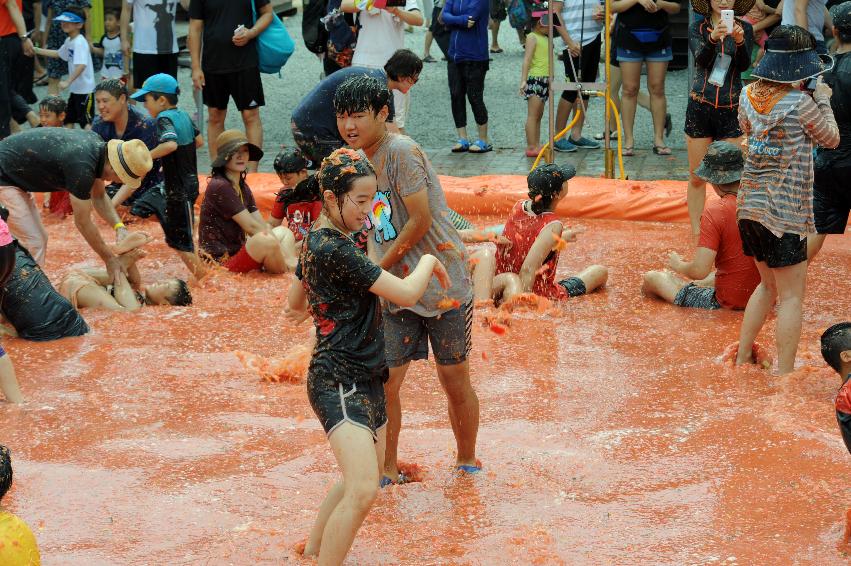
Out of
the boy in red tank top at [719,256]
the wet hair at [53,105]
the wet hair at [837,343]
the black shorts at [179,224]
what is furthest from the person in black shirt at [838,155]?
the wet hair at [53,105]

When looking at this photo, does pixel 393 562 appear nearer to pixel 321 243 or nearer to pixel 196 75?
pixel 321 243

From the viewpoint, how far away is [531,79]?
11.4 metres

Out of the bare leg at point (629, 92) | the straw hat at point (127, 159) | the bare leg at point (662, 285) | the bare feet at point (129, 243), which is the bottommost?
the bare leg at point (662, 285)

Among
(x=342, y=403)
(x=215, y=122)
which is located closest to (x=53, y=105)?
(x=215, y=122)

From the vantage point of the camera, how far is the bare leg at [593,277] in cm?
786

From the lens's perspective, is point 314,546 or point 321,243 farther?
point 314,546

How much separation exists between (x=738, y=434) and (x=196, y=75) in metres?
7.32

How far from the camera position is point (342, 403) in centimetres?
402

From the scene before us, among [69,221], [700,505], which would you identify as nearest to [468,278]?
[700,505]

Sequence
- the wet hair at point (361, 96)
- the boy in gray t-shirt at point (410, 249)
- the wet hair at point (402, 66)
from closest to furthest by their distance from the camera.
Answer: the wet hair at point (361, 96) → the boy in gray t-shirt at point (410, 249) → the wet hair at point (402, 66)

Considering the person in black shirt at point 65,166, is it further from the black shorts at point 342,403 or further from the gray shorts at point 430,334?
the black shorts at point 342,403

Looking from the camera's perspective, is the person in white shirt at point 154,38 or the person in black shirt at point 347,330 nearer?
the person in black shirt at point 347,330

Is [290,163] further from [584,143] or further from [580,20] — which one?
[584,143]

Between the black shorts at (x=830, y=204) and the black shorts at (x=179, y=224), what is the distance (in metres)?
4.36
